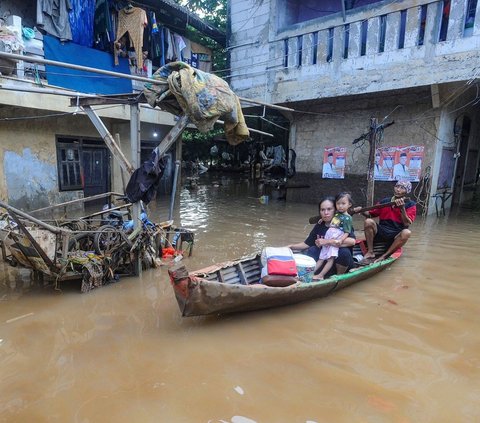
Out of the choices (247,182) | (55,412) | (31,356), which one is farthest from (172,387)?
(247,182)

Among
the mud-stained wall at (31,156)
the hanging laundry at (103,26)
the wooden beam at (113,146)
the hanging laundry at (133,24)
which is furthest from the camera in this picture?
the hanging laundry at (133,24)

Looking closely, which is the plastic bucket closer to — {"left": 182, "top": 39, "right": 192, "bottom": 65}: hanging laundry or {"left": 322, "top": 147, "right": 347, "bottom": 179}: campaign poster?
{"left": 322, "top": 147, "right": 347, "bottom": 179}: campaign poster

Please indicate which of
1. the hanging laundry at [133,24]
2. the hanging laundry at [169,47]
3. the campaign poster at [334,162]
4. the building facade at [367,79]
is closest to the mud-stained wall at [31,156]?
the hanging laundry at [133,24]

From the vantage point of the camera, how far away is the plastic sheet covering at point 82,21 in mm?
9008

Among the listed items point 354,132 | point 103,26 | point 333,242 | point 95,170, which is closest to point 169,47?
point 103,26

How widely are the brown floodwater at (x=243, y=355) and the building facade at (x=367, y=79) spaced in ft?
17.4

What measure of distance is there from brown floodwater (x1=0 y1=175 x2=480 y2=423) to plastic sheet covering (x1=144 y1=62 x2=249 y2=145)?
8.23ft

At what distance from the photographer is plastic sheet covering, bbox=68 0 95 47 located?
9008mm

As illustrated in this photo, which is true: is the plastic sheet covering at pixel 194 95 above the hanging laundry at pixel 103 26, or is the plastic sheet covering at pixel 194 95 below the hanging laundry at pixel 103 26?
below

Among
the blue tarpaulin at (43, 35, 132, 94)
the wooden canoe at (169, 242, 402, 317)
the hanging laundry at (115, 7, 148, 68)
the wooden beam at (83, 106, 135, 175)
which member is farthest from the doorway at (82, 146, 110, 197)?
the wooden canoe at (169, 242, 402, 317)

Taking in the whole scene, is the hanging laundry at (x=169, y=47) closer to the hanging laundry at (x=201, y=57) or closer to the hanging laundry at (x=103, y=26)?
the hanging laundry at (x=201, y=57)

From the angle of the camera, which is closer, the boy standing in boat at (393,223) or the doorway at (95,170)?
the boy standing in boat at (393,223)

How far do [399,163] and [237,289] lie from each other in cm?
857

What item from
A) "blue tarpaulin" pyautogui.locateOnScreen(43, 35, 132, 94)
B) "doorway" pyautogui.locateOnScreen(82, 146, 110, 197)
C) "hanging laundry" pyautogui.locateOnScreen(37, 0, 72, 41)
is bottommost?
"doorway" pyautogui.locateOnScreen(82, 146, 110, 197)
